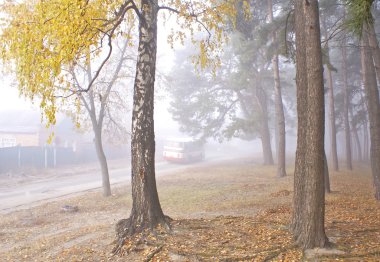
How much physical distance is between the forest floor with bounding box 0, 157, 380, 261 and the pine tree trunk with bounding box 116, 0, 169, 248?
451 mm

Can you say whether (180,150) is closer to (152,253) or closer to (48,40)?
(152,253)

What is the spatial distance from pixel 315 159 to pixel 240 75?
58.3ft

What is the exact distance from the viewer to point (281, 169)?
17.9 m

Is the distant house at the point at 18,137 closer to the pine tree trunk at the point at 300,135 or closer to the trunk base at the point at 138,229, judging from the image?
the trunk base at the point at 138,229

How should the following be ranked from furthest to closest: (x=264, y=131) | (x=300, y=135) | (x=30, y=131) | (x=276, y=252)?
(x=30, y=131)
(x=264, y=131)
(x=300, y=135)
(x=276, y=252)

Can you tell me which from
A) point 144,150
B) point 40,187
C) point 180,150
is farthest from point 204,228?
point 180,150

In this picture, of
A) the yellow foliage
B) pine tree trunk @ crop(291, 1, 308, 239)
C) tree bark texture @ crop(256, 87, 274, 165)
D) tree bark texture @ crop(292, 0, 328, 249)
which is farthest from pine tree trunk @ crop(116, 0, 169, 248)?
tree bark texture @ crop(256, 87, 274, 165)

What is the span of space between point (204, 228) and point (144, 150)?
2.26 m

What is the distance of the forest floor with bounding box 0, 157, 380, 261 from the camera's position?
6090 millimetres

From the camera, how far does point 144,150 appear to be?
7453 mm

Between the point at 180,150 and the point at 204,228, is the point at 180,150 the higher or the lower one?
the higher one

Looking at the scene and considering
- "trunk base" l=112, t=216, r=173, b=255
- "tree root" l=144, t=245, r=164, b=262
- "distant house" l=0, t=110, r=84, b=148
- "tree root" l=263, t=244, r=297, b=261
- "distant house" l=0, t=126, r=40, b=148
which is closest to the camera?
"tree root" l=263, t=244, r=297, b=261

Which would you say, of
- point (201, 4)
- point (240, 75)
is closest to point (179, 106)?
point (240, 75)

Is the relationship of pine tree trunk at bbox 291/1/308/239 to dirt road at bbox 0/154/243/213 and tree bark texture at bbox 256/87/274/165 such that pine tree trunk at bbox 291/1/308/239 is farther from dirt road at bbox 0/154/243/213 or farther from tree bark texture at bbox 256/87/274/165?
tree bark texture at bbox 256/87/274/165
